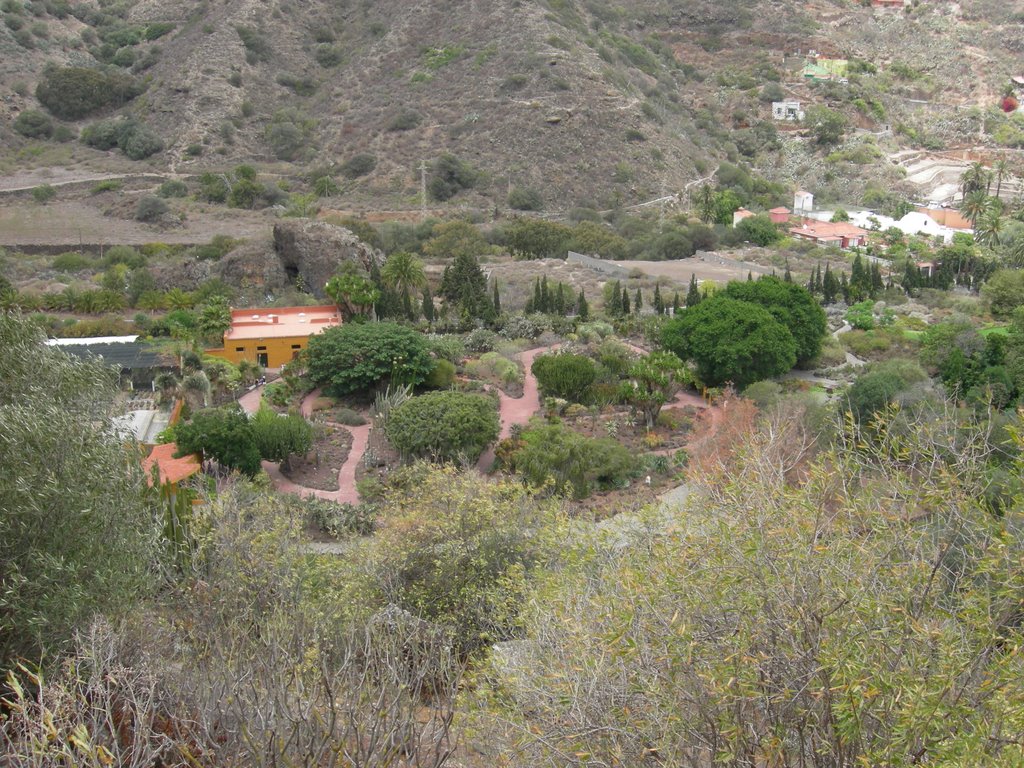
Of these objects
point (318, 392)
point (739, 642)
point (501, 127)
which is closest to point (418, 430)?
point (318, 392)

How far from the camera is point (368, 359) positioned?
86.8 feet

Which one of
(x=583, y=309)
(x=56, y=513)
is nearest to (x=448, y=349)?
(x=583, y=309)

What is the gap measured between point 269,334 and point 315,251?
879 centimetres

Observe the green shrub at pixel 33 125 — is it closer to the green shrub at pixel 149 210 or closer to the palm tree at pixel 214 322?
the green shrub at pixel 149 210

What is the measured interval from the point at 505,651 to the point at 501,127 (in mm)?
52512

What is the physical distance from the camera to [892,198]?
61844mm

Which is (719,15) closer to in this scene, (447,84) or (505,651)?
(447,84)

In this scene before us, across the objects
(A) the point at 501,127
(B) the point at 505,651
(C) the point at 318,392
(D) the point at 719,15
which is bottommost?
(C) the point at 318,392

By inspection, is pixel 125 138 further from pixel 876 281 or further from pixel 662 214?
pixel 876 281

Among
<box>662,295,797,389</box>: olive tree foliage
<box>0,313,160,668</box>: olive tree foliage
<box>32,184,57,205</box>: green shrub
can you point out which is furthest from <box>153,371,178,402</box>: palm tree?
<box>32,184,57,205</box>: green shrub

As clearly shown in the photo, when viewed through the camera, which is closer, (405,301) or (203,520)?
(203,520)

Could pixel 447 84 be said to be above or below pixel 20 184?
above

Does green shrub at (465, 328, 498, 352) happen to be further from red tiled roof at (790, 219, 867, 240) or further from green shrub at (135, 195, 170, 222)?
green shrub at (135, 195, 170, 222)

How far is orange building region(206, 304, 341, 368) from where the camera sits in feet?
97.7
